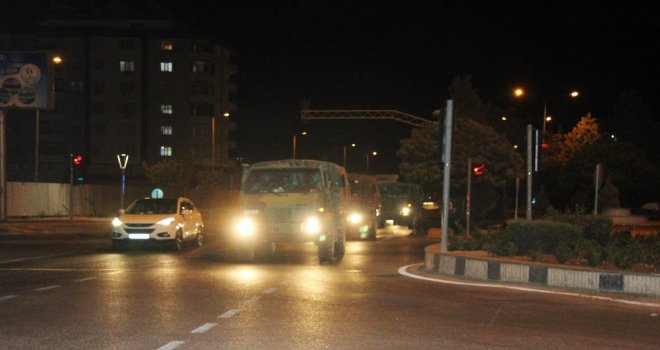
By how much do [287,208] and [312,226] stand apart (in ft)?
2.48

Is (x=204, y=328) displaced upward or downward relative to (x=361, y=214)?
downward

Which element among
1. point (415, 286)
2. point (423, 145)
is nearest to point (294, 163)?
point (415, 286)

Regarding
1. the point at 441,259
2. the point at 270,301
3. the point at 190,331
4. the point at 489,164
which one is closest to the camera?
the point at 190,331

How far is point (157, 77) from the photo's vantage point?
87.8 meters

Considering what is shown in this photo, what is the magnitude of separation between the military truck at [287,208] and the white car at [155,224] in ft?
13.3

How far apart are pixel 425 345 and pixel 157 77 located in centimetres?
8209

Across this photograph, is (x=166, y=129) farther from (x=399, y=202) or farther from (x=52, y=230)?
(x=52, y=230)

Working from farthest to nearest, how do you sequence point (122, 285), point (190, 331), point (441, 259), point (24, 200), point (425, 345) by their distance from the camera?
point (24, 200)
point (441, 259)
point (122, 285)
point (190, 331)
point (425, 345)

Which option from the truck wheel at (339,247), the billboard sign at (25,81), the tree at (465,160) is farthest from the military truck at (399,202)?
the truck wheel at (339,247)

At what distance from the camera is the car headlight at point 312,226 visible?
20094mm

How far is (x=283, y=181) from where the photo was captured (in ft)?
69.3

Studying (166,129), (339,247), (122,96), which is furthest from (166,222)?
(122,96)

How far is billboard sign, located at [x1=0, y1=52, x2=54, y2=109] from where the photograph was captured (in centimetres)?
3656

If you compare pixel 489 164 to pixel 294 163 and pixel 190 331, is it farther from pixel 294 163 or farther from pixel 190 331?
pixel 190 331
